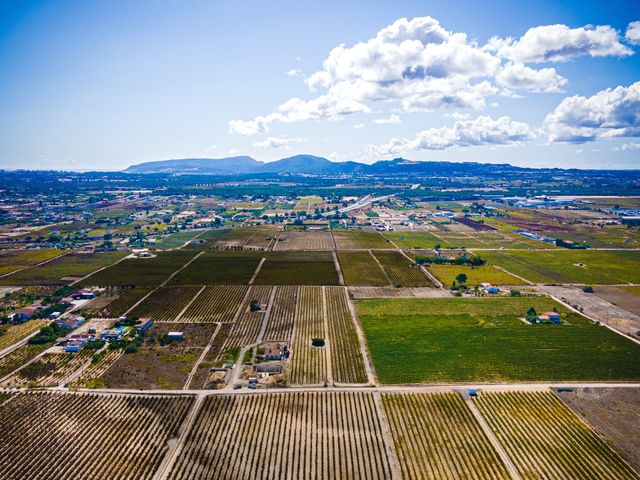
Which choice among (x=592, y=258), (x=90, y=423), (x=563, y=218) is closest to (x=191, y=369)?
(x=90, y=423)

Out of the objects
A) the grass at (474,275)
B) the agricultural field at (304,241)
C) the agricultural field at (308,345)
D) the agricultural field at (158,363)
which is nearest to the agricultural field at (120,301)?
the agricultural field at (158,363)

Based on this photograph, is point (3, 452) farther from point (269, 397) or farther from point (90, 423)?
point (269, 397)

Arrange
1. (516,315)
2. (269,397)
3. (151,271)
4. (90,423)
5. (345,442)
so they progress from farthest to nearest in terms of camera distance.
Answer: (151,271)
(516,315)
(269,397)
(90,423)
(345,442)

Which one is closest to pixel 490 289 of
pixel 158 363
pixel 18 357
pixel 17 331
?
pixel 158 363

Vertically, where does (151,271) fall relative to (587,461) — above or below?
above

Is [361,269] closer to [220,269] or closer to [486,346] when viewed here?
[220,269]

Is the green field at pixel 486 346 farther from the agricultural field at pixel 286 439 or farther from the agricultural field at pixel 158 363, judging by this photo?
the agricultural field at pixel 158 363

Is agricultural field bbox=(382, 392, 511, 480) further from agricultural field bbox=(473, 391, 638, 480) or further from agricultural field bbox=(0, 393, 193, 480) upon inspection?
agricultural field bbox=(0, 393, 193, 480)
